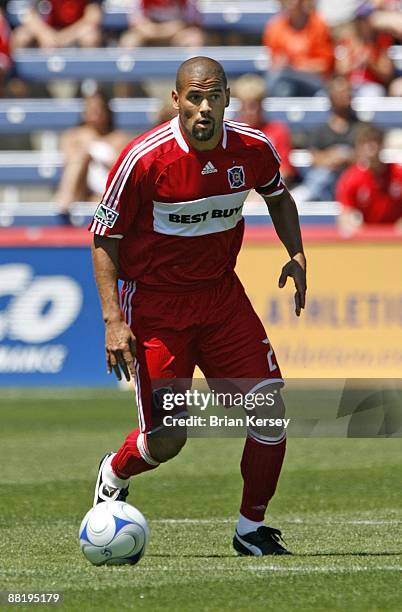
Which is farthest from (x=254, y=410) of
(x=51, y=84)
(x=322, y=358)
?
(x=51, y=84)

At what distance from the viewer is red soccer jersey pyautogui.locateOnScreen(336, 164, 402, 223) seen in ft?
49.8

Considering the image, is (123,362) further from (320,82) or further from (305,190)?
(320,82)

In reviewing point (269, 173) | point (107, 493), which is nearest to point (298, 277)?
point (269, 173)

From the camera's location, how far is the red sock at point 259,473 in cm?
677

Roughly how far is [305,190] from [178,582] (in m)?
11.1

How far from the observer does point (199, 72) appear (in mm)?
6418

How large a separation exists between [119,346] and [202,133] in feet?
3.45

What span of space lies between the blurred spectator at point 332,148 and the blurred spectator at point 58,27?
11.9 feet

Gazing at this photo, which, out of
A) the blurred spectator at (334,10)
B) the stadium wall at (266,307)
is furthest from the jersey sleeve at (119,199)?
the blurred spectator at (334,10)

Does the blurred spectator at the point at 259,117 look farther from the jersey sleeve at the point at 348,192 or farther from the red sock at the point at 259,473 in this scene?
the red sock at the point at 259,473

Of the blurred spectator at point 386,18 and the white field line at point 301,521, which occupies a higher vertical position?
the blurred spectator at point 386,18

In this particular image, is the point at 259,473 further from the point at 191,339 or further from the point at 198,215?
the point at 198,215

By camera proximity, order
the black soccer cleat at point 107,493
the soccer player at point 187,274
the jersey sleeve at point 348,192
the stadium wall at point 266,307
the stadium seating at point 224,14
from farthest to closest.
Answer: the stadium seating at point 224,14
the jersey sleeve at point 348,192
the stadium wall at point 266,307
the black soccer cleat at point 107,493
the soccer player at point 187,274

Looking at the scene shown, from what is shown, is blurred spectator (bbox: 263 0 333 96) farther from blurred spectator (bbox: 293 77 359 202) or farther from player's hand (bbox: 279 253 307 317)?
player's hand (bbox: 279 253 307 317)
